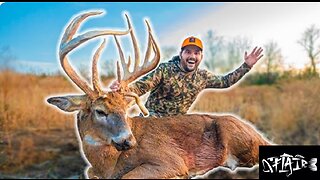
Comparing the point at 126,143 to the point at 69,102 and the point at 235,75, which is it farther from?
the point at 235,75

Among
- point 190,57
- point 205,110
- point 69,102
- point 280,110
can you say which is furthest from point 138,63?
point 280,110

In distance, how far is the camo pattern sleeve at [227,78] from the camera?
188 inches

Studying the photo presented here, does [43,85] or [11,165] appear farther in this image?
[11,165]

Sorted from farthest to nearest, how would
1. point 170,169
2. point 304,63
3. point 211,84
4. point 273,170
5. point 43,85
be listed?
point 43,85 < point 304,63 < point 211,84 < point 273,170 < point 170,169

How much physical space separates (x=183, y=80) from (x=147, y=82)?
1.27 feet

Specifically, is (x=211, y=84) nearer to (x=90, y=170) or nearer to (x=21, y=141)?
(x=90, y=170)

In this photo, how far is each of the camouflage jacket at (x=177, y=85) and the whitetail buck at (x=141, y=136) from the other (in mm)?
305

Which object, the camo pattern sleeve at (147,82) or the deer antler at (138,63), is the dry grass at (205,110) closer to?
the camo pattern sleeve at (147,82)

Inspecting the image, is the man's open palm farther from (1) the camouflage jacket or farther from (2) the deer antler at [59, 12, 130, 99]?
(2) the deer antler at [59, 12, 130, 99]

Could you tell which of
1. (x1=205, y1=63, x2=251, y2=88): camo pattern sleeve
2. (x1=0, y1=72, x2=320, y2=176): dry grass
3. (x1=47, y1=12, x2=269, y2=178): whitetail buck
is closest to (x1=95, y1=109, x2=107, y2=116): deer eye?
(x1=47, y1=12, x2=269, y2=178): whitetail buck

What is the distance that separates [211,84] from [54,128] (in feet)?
12.8

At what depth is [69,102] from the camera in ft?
13.1

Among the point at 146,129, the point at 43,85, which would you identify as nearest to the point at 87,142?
the point at 146,129

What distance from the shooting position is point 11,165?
25.1 feet
